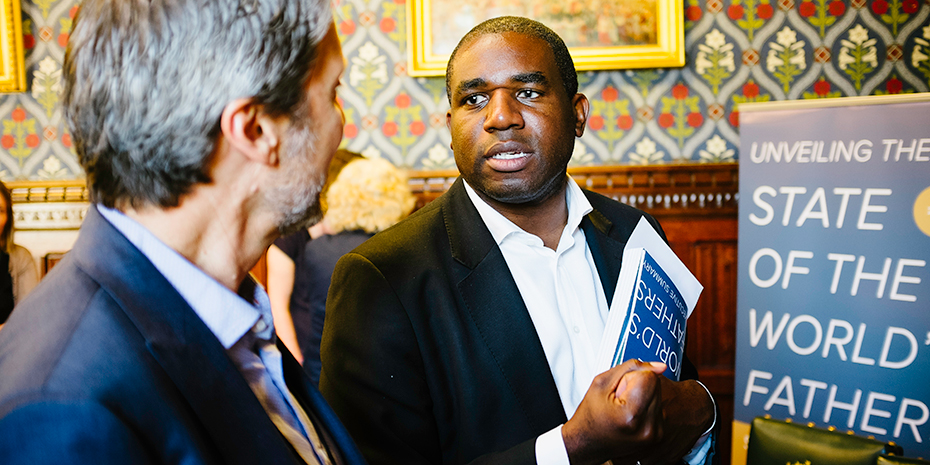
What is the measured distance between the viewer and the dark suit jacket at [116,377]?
44 centimetres

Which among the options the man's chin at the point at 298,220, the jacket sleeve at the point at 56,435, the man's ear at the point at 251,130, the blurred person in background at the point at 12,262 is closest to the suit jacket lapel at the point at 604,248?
the man's chin at the point at 298,220

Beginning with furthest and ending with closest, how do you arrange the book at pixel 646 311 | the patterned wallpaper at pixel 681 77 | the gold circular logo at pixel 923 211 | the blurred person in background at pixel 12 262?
the patterned wallpaper at pixel 681 77 → the blurred person in background at pixel 12 262 → the gold circular logo at pixel 923 211 → the book at pixel 646 311

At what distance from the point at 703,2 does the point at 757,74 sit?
483 mm

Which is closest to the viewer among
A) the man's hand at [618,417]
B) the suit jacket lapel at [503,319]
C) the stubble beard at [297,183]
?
the stubble beard at [297,183]

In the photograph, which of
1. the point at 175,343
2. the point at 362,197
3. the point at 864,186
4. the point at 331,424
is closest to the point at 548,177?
the point at 331,424

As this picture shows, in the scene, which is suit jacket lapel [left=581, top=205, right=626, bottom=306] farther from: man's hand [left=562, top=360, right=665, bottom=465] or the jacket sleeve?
the jacket sleeve

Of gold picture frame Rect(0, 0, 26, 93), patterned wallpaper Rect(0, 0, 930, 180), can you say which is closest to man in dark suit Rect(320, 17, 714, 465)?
patterned wallpaper Rect(0, 0, 930, 180)

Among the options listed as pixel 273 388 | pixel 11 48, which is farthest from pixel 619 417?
pixel 11 48

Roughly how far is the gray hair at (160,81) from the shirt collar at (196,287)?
1.3 inches

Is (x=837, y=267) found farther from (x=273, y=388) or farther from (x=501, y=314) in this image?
(x=273, y=388)

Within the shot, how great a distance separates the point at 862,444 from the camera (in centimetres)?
190

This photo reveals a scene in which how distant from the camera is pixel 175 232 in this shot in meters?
0.63

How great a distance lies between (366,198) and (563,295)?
1.46m

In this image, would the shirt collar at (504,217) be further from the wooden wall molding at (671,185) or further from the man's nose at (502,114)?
the wooden wall molding at (671,185)
